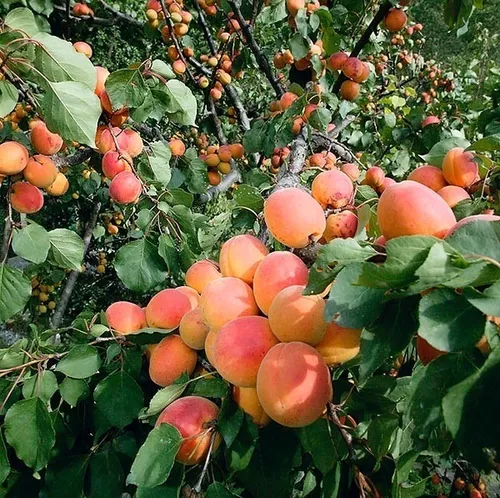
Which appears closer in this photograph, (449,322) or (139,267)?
(449,322)

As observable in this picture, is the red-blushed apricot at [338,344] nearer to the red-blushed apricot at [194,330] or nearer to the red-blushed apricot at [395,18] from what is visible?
the red-blushed apricot at [194,330]

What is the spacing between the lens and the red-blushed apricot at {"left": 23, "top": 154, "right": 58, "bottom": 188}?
1081 millimetres

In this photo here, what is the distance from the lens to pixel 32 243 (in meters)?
1.06

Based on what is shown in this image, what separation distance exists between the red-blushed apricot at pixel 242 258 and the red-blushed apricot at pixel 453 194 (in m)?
0.25

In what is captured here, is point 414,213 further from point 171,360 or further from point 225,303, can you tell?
point 171,360

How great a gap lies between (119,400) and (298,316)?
1.05ft

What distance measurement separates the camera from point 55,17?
98.6 inches

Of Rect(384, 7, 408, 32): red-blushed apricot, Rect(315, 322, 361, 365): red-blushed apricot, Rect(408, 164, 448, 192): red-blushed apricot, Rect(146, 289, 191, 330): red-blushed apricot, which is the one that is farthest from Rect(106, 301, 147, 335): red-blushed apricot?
Rect(384, 7, 408, 32): red-blushed apricot

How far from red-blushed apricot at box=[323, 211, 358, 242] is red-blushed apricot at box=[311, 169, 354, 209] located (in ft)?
0.08

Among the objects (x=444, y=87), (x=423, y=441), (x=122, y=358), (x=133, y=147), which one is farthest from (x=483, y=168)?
(x=444, y=87)

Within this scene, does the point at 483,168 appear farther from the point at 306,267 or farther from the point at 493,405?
the point at 493,405

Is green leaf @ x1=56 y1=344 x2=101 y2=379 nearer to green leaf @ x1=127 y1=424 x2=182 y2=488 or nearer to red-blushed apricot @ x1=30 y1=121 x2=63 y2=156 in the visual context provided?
green leaf @ x1=127 y1=424 x2=182 y2=488

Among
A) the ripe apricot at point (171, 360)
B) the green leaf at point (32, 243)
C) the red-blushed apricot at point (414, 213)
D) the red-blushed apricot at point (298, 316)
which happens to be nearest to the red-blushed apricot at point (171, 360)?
the ripe apricot at point (171, 360)

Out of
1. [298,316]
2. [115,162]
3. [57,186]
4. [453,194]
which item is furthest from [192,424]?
[57,186]
